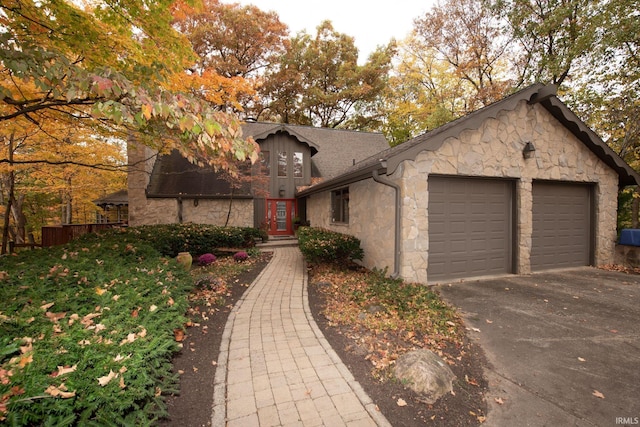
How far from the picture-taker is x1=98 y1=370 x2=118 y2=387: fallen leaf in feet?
6.50

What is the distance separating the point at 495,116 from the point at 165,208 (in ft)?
43.4

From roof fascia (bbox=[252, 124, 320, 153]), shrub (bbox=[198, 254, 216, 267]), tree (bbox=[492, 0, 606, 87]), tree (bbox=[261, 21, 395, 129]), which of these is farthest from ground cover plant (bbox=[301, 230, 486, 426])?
tree (bbox=[261, 21, 395, 129])

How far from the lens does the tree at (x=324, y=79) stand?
72.3ft

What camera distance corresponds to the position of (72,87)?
8.47 ft

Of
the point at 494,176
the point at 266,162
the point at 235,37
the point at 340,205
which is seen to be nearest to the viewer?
the point at 494,176

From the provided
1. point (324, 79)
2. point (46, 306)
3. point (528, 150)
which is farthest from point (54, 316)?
point (324, 79)

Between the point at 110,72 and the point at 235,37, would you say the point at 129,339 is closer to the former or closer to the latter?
the point at 110,72

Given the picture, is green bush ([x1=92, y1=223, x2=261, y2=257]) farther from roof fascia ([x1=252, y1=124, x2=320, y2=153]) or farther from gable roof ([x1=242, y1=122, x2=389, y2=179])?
gable roof ([x1=242, y1=122, x2=389, y2=179])

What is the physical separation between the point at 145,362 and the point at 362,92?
23.0 metres

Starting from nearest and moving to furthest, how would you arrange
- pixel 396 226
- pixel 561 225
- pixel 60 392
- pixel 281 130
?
1. pixel 60 392
2. pixel 396 226
3. pixel 561 225
4. pixel 281 130

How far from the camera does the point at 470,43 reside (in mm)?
15766

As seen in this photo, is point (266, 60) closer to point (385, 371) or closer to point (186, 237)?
point (186, 237)

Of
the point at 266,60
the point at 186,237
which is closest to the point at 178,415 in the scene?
the point at 186,237

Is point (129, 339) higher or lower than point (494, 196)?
lower
